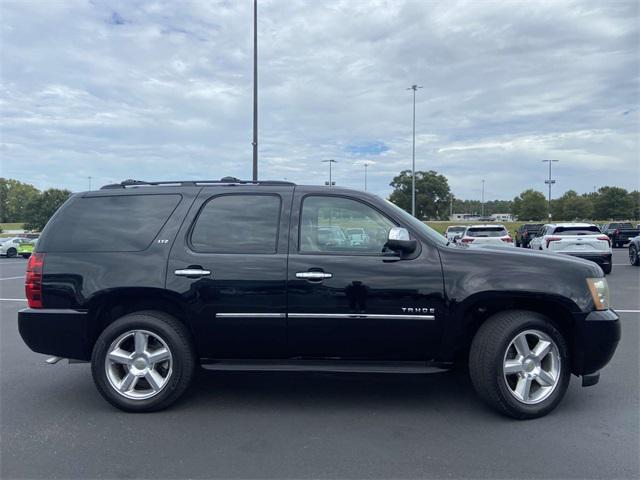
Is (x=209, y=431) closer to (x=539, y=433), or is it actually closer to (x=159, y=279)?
(x=159, y=279)

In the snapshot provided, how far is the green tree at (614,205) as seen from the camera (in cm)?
9119

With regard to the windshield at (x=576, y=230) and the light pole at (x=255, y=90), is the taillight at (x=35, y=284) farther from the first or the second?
the windshield at (x=576, y=230)

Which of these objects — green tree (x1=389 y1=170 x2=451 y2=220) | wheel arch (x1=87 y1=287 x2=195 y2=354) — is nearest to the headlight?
wheel arch (x1=87 y1=287 x2=195 y2=354)

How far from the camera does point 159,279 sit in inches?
166

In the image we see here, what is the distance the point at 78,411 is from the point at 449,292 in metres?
3.28

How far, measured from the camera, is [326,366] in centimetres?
416

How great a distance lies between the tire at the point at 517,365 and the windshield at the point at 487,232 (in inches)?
634

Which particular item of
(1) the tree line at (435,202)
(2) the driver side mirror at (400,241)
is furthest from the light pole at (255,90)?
(1) the tree line at (435,202)

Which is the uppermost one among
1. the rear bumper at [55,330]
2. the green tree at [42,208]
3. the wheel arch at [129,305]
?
the green tree at [42,208]

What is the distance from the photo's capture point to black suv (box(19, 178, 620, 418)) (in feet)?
13.3

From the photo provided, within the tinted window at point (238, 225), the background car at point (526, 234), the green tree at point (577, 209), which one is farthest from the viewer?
the green tree at point (577, 209)

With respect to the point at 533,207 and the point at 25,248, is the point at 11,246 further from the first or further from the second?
the point at 533,207

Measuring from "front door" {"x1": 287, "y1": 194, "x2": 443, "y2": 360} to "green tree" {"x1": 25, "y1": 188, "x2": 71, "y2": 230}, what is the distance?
193ft

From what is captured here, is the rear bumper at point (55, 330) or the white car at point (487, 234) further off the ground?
the white car at point (487, 234)
